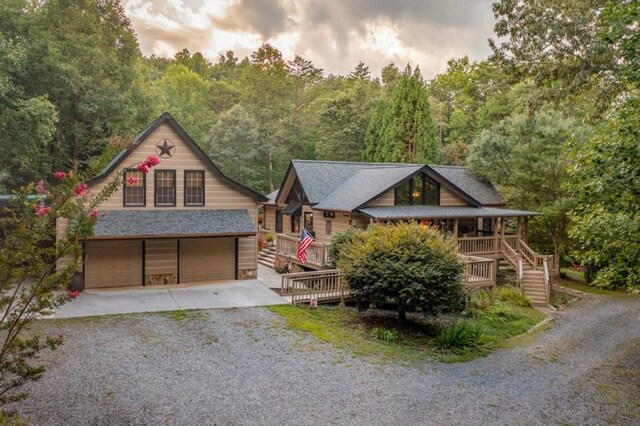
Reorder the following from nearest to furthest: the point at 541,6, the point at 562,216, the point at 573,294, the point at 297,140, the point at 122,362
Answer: the point at 122,362, the point at 541,6, the point at 573,294, the point at 562,216, the point at 297,140

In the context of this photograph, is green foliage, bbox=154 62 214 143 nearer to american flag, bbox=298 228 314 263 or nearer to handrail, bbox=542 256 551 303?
american flag, bbox=298 228 314 263

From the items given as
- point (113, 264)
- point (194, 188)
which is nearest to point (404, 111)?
point (194, 188)

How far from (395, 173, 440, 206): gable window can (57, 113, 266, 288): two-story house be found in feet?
24.3

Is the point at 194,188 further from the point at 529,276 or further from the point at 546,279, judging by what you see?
the point at 546,279

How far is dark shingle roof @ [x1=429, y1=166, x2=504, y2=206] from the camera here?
2600cm

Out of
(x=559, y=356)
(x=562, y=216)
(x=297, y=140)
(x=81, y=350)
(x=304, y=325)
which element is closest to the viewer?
(x=81, y=350)

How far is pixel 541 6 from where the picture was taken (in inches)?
586

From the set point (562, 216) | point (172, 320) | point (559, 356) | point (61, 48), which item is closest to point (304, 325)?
point (172, 320)

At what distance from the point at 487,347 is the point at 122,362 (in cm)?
964

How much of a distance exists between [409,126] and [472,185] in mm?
12045

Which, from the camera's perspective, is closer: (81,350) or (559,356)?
(81,350)

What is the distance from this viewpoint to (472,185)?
27.0 m

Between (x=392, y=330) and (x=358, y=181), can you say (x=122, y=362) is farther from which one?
(x=358, y=181)

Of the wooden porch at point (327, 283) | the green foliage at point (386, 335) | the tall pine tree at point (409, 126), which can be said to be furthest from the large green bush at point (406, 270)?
the tall pine tree at point (409, 126)
